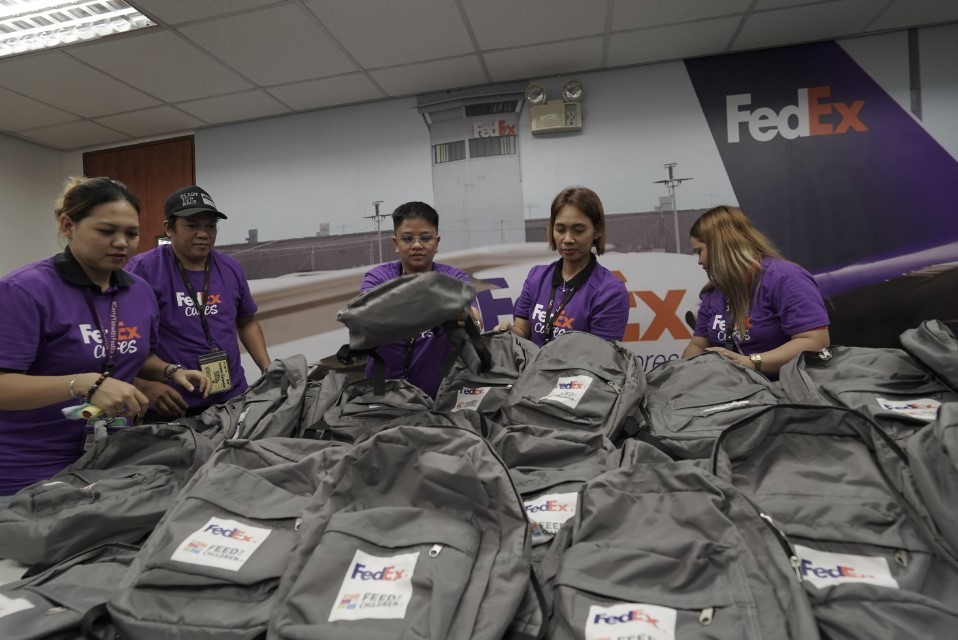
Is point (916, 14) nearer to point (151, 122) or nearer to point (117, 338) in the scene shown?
point (117, 338)

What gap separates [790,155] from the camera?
3223 mm

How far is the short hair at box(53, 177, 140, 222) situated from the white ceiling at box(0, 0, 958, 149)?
1.60m

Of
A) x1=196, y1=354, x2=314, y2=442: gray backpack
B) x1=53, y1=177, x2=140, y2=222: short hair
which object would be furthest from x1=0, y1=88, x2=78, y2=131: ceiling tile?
x1=196, y1=354, x2=314, y2=442: gray backpack

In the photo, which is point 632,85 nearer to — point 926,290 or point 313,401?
point 926,290

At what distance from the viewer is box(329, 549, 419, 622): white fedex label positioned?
72cm

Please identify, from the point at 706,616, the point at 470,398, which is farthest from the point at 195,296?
the point at 706,616

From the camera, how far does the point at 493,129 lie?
3.60 meters

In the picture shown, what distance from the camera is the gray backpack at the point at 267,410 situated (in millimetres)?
1349

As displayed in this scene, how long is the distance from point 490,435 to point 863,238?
3.35m

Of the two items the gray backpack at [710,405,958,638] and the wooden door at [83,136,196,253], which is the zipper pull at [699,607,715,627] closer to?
the gray backpack at [710,405,958,638]

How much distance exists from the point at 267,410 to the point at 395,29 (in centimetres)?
246

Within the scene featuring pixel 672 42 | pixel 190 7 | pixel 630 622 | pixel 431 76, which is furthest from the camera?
pixel 431 76

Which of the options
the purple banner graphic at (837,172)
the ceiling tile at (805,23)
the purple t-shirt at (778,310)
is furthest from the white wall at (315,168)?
the purple t-shirt at (778,310)

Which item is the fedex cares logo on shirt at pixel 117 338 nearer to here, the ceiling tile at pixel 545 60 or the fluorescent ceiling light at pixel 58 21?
the fluorescent ceiling light at pixel 58 21
